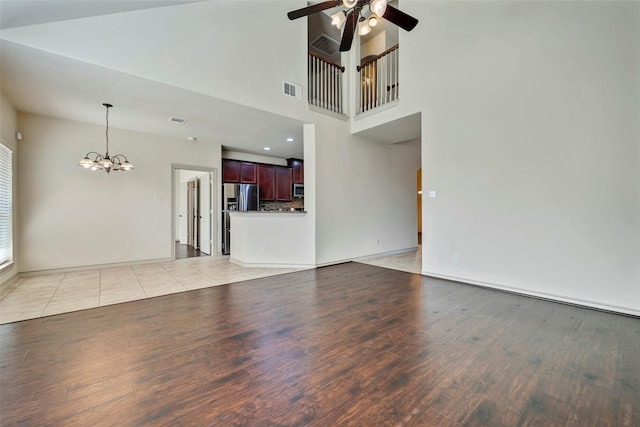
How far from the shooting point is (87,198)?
4.59m

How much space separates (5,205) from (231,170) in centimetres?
370

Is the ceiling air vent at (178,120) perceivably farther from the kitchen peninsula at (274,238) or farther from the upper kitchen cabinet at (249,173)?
the upper kitchen cabinet at (249,173)

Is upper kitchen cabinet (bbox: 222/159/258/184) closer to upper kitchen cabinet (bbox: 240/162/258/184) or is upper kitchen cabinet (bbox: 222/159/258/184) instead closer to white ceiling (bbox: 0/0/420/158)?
upper kitchen cabinet (bbox: 240/162/258/184)

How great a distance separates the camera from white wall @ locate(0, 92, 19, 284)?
3475 millimetres

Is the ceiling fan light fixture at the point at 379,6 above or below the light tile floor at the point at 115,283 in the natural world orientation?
above

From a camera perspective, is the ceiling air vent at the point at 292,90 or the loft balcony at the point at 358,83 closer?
the ceiling air vent at the point at 292,90

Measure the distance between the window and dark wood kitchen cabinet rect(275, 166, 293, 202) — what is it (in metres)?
4.82

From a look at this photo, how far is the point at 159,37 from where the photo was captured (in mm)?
3117

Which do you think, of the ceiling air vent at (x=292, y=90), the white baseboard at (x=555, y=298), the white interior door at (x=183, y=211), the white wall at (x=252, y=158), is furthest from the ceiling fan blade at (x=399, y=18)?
the white interior door at (x=183, y=211)

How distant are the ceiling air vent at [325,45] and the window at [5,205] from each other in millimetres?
5942

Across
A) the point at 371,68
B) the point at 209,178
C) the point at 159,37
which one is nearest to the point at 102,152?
the point at 209,178

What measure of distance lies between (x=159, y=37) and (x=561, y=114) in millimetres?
4705

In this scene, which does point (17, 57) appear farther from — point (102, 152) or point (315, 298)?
point (315, 298)

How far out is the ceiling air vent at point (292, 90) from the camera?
4.28 meters
